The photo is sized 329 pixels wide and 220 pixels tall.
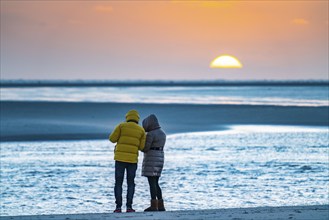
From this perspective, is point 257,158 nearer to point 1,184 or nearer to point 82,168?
point 82,168

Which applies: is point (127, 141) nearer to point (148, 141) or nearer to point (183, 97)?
point (148, 141)

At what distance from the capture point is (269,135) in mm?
30953

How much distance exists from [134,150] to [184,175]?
6457 mm

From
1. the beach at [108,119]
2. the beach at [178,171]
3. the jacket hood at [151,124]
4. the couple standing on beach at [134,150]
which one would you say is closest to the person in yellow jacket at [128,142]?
the couple standing on beach at [134,150]

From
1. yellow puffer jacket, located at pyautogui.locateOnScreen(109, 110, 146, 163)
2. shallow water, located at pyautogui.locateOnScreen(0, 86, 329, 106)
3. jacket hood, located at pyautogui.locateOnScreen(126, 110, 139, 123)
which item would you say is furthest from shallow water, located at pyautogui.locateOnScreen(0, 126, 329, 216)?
shallow water, located at pyautogui.locateOnScreen(0, 86, 329, 106)

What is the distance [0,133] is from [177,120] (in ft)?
37.3

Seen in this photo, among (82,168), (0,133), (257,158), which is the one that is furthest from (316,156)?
(0,133)

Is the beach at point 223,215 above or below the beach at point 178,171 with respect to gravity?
below

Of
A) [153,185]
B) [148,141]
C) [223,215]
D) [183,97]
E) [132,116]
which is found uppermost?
[183,97]

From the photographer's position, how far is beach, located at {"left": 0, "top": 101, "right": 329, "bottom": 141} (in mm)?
32406

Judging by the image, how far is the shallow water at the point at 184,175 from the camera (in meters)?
15.7

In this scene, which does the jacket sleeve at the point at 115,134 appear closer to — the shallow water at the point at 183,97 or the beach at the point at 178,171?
the beach at the point at 178,171

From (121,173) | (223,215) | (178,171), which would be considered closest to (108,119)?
(178,171)

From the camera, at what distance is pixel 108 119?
134 feet
